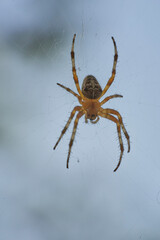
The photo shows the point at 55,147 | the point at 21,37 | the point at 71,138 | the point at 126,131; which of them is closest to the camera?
the point at 55,147

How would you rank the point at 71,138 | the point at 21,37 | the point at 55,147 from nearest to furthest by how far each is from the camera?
the point at 55,147 < the point at 71,138 < the point at 21,37

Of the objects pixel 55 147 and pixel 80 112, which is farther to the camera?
pixel 80 112

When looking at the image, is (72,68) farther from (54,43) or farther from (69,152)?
(69,152)

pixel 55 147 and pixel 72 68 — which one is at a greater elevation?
pixel 72 68

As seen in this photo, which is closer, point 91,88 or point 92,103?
point 91,88

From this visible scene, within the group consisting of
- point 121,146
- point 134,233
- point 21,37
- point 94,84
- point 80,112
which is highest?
point 21,37

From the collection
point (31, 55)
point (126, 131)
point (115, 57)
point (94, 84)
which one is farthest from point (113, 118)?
point (31, 55)
